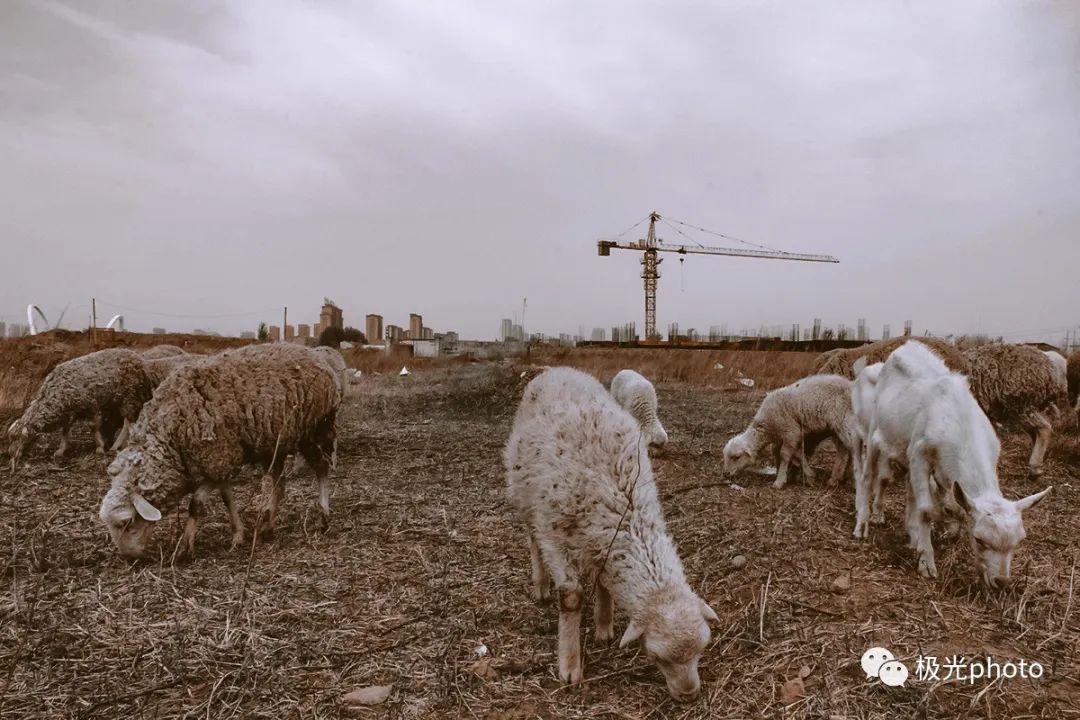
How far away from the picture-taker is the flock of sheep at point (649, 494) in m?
3.56

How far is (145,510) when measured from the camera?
18.2 feet

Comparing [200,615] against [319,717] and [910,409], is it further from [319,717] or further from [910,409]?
[910,409]

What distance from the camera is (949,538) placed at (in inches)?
239

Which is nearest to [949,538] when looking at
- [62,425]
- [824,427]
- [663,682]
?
[824,427]

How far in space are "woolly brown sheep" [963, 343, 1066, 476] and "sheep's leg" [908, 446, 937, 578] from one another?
18.8 ft

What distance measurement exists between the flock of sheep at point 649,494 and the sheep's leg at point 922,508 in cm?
1

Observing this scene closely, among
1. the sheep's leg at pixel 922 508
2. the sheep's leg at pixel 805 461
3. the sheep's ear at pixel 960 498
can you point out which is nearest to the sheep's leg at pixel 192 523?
the sheep's leg at pixel 922 508

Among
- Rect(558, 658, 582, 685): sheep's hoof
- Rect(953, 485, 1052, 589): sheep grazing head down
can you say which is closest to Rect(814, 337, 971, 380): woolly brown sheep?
Rect(953, 485, 1052, 589): sheep grazing head down

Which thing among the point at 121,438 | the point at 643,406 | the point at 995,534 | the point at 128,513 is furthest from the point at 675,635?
the point at 121,438

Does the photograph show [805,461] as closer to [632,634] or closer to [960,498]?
[960,498]

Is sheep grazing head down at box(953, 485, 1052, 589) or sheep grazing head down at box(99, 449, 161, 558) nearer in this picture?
sheep grazing head down at box(953, 485, 1052, 589)

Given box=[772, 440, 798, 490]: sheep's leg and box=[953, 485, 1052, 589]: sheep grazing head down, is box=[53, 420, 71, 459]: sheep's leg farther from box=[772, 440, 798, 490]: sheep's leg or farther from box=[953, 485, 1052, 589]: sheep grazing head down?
box=[953, 485, 1052, 589]: sheep grazing head down

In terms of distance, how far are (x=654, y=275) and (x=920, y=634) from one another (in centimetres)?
7882

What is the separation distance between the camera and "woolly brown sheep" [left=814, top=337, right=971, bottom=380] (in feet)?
32.1
